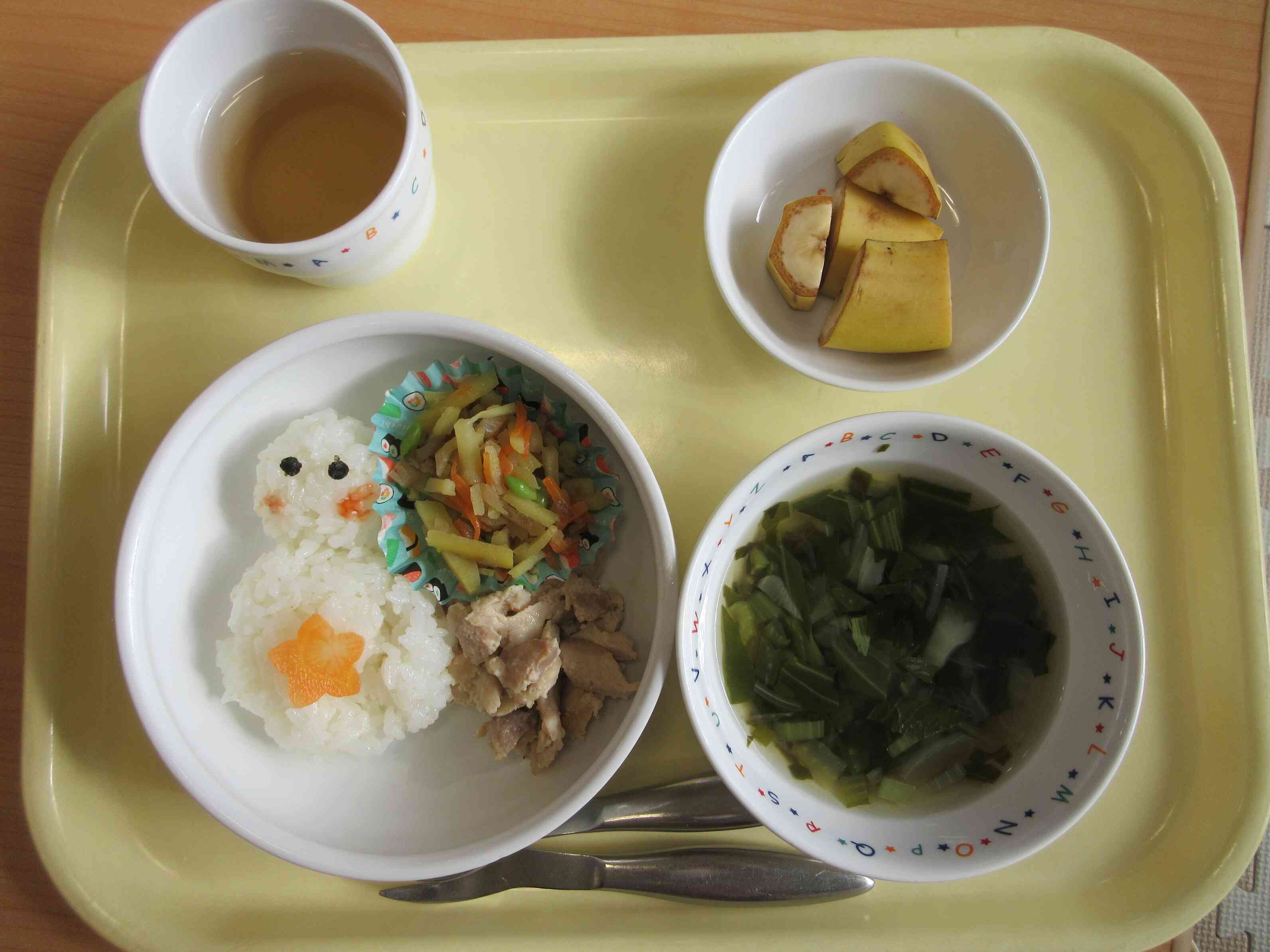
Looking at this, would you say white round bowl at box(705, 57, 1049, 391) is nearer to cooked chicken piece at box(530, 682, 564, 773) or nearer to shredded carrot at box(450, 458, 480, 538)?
shredded carrot at box(450, 458, 480, 538)

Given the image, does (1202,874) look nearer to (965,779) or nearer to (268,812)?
(965,779)

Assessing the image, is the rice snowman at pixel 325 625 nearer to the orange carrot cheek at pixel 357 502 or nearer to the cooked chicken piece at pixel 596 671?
the orange carrot cheek at pixel 357 502

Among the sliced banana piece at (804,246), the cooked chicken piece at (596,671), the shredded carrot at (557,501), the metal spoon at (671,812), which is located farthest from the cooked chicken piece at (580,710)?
the sliced banana piece at (804,246)

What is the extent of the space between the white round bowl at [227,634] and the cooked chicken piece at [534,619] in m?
0.10

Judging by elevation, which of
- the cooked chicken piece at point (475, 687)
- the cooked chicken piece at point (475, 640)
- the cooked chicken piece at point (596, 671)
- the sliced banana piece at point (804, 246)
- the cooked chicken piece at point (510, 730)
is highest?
the sliced banana piece at point (804, 246)

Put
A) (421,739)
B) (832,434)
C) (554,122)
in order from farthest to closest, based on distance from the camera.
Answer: (554,122) → (421,739) → (832,434)

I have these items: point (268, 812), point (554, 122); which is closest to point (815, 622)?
point (268, 812)

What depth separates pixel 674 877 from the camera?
1.12 m

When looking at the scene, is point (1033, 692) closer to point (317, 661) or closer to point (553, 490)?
point (553, 490)

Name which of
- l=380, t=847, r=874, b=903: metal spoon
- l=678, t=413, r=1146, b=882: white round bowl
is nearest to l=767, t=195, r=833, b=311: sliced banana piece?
l=678, t=413, r=1146, b=882: white round bowl

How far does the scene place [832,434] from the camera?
98 centimetres

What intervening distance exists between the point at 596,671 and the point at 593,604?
0.33ft

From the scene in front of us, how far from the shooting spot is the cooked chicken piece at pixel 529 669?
3.49 feet

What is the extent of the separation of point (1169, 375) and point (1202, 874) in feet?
2.59
